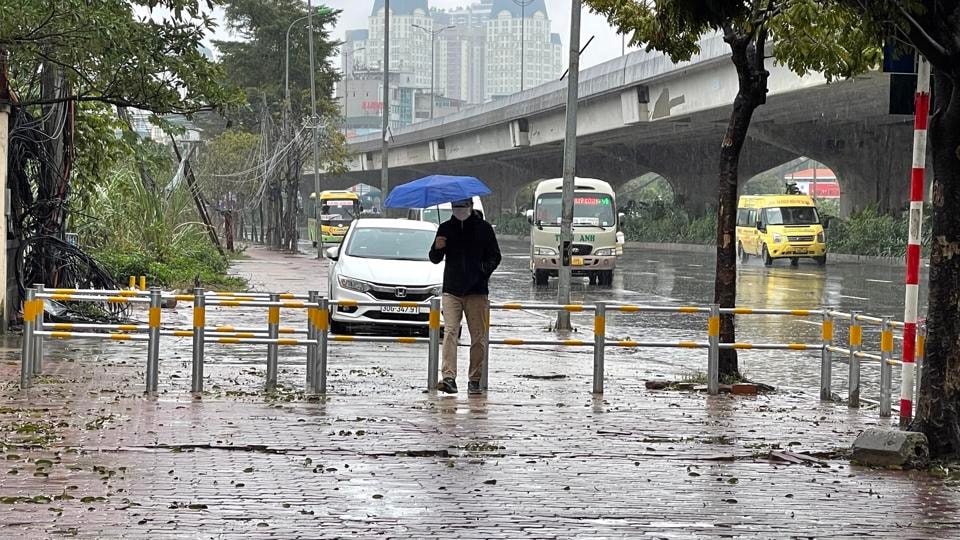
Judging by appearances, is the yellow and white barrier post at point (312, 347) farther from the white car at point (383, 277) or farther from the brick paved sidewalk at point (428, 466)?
the white car at point (383, 277)

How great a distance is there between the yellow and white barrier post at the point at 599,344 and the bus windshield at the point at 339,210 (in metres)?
56.1

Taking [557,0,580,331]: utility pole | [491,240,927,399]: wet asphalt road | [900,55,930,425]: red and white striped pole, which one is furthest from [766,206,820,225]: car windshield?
[900,55,930,425]: red and white striped pole

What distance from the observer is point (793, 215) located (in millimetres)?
48156

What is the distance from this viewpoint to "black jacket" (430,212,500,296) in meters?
12.8

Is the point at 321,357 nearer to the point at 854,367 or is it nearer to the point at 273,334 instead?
the point at 273,334

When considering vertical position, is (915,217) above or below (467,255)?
above

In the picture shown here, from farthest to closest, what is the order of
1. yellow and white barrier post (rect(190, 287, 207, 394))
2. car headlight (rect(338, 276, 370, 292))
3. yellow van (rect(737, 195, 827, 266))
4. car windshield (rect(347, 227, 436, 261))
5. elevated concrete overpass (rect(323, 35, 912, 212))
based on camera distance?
1. yellow van (rect(737, 195, 827, 266))
2. elevated concrete overpass (rect(323, 35, 912, 212))
3. car windshield (rect(347, 227, 436, 261))
4. car headlight (rect(338, 276, 370, 292))
5. yellow and white barrier post (rect(190, 287, 207, 394))

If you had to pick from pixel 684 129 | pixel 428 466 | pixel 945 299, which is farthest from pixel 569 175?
pixel 684 129

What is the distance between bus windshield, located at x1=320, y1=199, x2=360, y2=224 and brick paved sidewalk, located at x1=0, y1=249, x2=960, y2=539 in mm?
55346

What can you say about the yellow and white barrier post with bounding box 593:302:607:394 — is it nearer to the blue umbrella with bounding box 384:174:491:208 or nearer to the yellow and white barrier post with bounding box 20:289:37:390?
the blue umbrella with bounding box 384:174:491:208

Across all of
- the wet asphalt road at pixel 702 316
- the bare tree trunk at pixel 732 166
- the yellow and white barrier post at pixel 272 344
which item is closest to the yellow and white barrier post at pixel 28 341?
the yellow and white barrier post at pixel 272 344

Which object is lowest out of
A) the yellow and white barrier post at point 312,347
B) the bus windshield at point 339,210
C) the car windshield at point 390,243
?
the yellow and white barrier post at point 312,347

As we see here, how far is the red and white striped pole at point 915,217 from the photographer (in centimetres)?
978

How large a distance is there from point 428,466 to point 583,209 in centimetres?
2872
